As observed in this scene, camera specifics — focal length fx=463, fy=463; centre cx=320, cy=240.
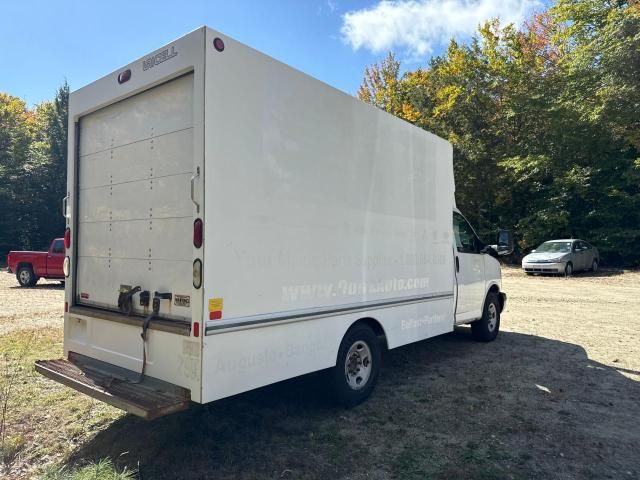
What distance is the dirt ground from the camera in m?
3.58

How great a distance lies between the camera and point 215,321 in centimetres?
336

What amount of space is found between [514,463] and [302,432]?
5.80ft

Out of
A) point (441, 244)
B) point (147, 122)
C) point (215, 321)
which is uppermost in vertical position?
point (147, 122)

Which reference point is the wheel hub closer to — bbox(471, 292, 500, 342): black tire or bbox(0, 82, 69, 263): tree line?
bbox(471, 292, 500, 342): black tire

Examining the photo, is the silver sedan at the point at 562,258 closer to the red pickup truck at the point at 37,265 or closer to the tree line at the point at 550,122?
the tree line at the point at 550,122

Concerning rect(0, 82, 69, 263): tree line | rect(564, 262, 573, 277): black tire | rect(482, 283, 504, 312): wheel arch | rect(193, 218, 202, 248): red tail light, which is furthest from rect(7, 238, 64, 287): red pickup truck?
rect(564, 262, 573, 277): black tire

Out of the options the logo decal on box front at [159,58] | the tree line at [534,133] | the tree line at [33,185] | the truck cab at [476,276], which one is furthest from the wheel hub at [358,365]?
the tree line at [33,185]

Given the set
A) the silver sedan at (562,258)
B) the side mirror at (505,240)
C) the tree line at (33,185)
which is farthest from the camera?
the tree line at (33,185)

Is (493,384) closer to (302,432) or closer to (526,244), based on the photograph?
(302,432)

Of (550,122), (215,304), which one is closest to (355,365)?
(215,304)

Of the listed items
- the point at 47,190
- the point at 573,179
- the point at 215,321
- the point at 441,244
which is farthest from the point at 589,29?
the point at 47,190

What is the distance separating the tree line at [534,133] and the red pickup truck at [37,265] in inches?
636

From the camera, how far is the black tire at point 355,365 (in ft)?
14.8

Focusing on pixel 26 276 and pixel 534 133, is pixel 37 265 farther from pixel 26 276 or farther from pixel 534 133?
pixel 534 133
